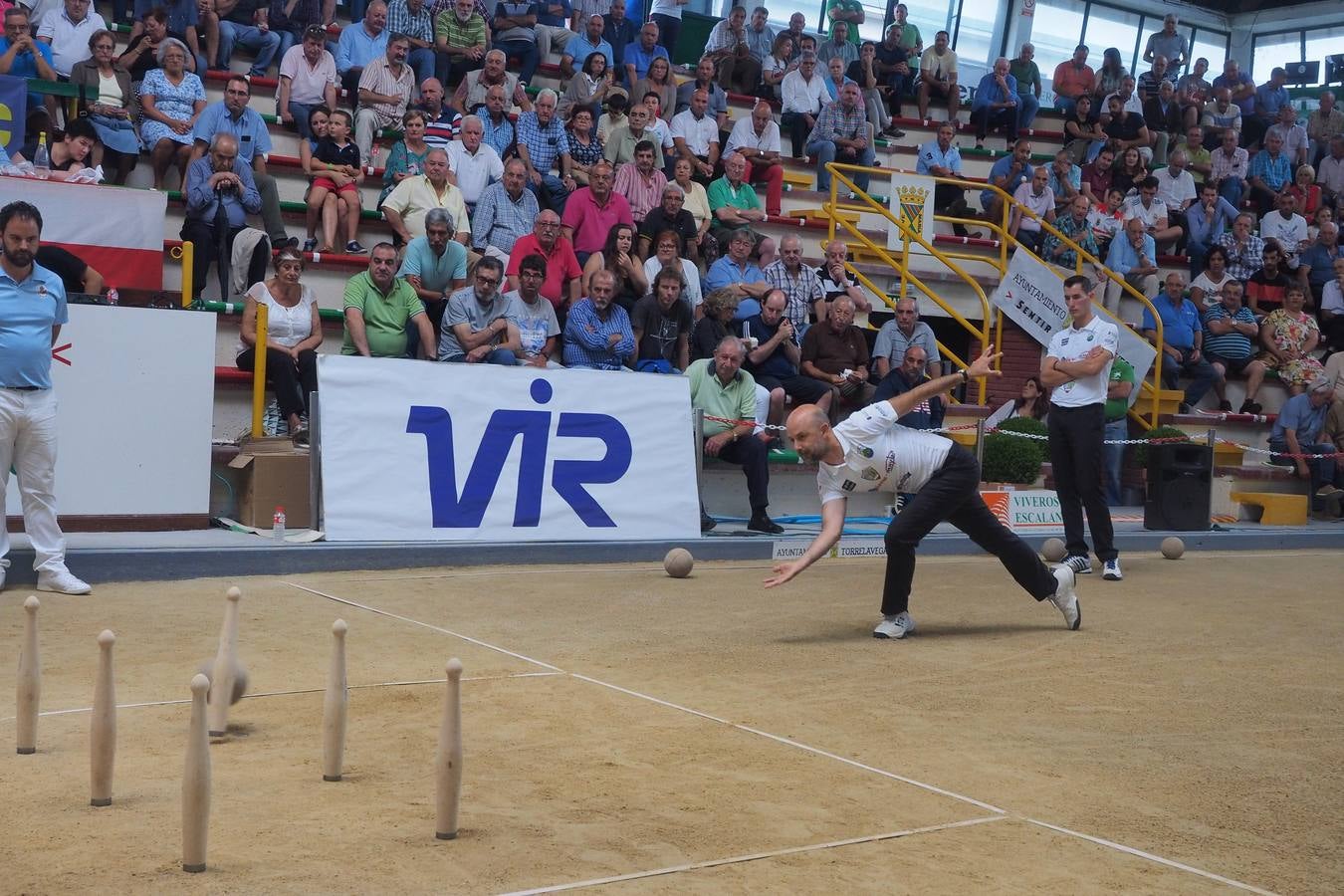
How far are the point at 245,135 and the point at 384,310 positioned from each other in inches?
121

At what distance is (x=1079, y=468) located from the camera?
11055 millimetres

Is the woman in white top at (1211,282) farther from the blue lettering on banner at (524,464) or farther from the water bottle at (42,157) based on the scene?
the water bottle at (42,157)

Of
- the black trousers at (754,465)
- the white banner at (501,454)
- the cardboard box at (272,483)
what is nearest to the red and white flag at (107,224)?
the cardboard box at (272,483)

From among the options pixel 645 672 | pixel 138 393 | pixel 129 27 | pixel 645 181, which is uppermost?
pixel 129 27

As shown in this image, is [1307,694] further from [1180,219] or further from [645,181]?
[1180,219]

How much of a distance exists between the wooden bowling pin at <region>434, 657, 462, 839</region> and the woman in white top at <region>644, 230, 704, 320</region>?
9.58 metres

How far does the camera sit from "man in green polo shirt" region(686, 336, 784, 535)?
41.1 ft

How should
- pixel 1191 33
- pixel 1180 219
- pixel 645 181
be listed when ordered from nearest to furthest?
pixel 645 181
pixel 1180 219
pixel 1191 33

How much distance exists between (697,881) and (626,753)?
1.45m

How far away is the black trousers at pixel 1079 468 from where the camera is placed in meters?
11.0

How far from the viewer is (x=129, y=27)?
53.2 feet

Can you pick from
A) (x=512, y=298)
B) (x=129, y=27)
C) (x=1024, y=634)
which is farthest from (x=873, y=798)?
(x=129, y=27)

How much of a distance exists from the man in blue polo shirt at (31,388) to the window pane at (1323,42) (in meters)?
29.8

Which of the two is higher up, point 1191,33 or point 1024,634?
point 1191,33
